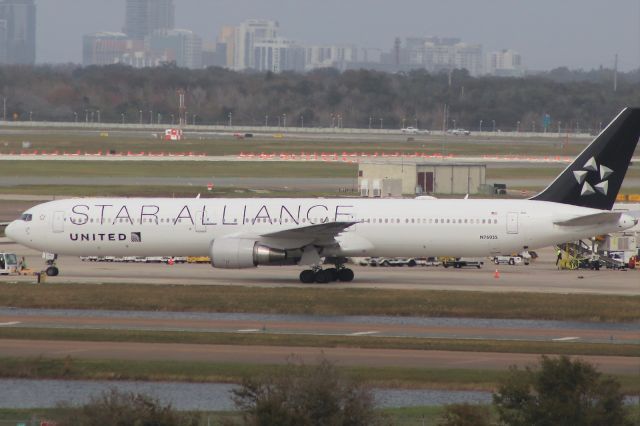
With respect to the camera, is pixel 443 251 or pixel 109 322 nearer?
pixel 109 322

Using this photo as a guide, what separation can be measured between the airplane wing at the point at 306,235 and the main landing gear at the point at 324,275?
49.4 inches

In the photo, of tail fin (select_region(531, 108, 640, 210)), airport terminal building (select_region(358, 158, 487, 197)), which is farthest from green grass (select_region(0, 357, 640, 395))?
airport terminal building (select_region(358, 158, 487, 197))

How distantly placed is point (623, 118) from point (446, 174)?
1994 inches

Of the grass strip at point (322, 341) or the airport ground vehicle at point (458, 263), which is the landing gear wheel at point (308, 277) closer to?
the airport ground vehicle at point (458, 263)

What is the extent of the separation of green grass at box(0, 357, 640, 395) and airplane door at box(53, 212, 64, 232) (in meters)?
21.5

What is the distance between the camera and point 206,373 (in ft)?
120

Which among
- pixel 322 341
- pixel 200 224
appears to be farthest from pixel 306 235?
pixel 322 341

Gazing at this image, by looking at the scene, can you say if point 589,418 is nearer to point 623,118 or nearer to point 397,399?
point 397,399

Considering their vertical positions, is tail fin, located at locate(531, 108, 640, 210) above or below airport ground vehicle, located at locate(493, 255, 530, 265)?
above

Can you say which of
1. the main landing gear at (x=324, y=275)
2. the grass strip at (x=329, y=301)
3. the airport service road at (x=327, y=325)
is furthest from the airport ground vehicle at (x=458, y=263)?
the airport service road at (x=327, y=325)

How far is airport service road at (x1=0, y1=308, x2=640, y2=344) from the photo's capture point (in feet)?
141

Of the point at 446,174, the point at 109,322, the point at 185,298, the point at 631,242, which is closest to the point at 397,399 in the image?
the point at 109,322

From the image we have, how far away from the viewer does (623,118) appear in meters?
57.8

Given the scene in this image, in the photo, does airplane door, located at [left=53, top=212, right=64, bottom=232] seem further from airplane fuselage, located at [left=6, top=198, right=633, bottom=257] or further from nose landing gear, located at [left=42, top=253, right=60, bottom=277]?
nose landing gear, located at [left=42, top=253, right=60, bottom=277]
